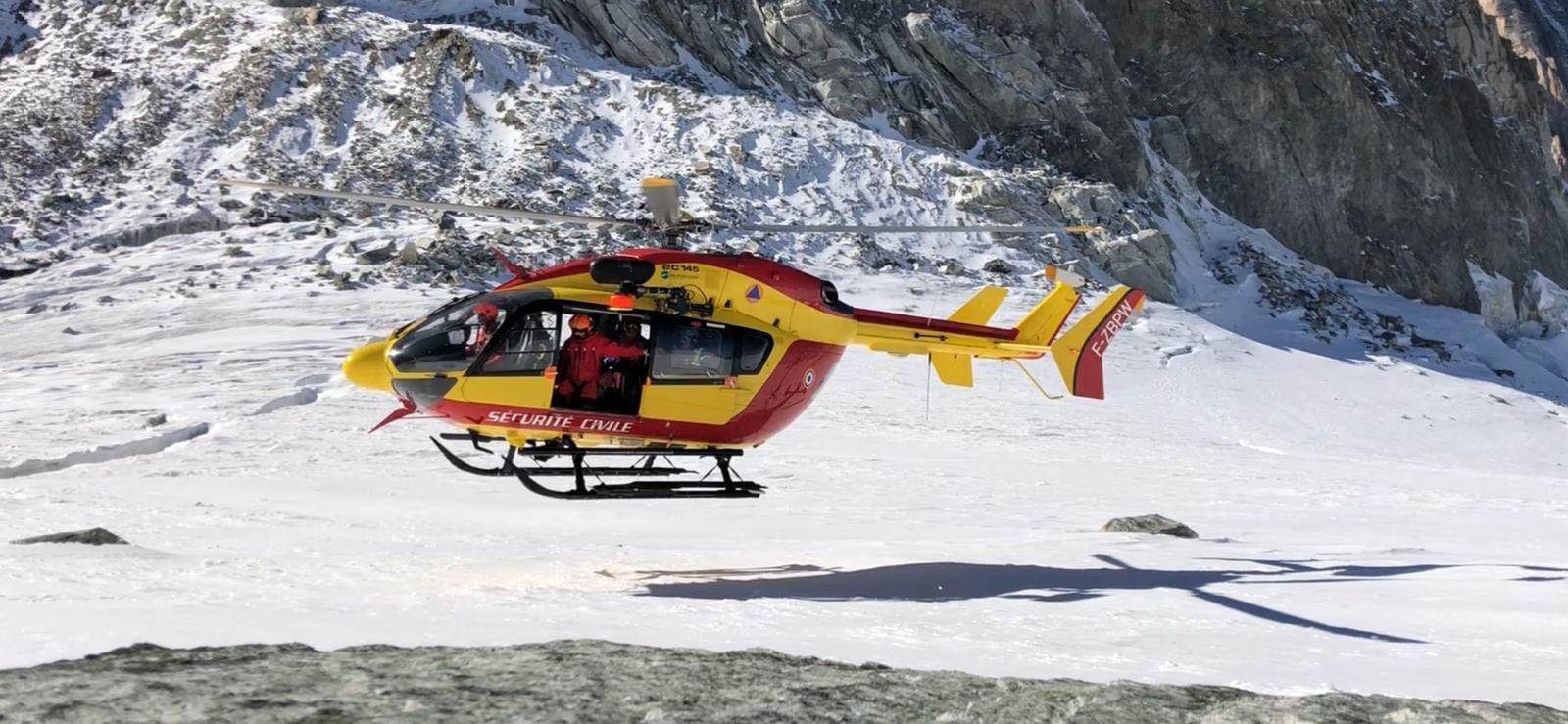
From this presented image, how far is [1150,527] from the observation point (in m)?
12.3

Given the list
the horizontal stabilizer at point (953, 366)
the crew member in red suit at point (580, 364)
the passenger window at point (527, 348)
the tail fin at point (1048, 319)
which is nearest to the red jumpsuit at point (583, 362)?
the crew member in red suit at point (580, 364)

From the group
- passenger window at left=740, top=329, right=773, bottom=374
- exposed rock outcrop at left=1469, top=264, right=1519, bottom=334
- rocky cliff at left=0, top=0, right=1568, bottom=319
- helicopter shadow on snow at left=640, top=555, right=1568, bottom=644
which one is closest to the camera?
helicopter shadow on snow at left=640, top=555, right=1568, bottom=644

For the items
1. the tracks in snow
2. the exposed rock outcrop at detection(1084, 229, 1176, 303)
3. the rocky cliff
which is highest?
the rocky cliff

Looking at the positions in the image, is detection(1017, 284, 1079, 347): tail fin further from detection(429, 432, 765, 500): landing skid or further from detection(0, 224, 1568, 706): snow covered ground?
detection(429, 432, 765, 500): landing skid

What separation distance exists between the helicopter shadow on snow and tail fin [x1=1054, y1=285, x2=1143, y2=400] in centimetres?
266

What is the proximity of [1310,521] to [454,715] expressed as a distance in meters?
12.1

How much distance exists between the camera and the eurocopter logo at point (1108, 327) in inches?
501

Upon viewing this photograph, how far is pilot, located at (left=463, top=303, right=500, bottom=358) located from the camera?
10164 mm

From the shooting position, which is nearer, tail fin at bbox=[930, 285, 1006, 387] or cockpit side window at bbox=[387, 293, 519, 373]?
cockpit side window at bbox=[387, 293, 519, 373]

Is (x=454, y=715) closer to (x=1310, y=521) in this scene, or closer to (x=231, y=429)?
(x=1310, y=521)

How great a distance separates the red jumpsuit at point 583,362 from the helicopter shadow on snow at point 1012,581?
186cm

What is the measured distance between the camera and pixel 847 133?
44.0 metres

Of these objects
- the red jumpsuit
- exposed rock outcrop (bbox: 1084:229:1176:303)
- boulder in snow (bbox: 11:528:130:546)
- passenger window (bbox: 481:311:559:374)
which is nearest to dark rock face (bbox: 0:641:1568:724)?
boulder in snow (bbox: 11:528:130:546)

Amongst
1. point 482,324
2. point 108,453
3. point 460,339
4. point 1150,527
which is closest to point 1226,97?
point 1150,527
